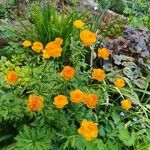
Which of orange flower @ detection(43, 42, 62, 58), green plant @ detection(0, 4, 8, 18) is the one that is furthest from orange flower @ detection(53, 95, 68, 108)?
green plant @ detection(0, 4, 8, 18)

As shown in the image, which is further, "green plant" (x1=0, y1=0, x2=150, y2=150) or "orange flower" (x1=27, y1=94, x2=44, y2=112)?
"green plant" (x1=0, y1=0, x2=150, y2=150)

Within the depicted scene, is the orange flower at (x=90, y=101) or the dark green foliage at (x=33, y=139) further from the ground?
the orange flower at (x=90, y=101)

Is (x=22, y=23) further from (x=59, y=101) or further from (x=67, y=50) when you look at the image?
(x=59, y=101)

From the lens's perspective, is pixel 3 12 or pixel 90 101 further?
pixel 3 12

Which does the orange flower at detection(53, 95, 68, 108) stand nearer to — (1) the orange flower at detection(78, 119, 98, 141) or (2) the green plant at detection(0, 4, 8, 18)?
(1) the orange flower at detection(78, 119, 98, 141)

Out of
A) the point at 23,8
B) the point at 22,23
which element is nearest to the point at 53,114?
the point at 22,23

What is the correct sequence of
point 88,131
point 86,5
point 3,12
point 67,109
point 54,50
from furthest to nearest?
point 86,5
point 3,12
point 67,109
point 54,50
point 88,131

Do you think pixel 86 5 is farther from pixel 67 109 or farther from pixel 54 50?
pixel 54 50

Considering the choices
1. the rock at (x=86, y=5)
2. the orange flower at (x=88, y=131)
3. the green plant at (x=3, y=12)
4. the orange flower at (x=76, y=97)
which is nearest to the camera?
the orange flower at (x=88, y=131)

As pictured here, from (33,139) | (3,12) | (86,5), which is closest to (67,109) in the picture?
(33,139)

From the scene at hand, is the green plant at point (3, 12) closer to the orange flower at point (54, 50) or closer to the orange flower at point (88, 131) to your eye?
the orange flower at point (54, 50)

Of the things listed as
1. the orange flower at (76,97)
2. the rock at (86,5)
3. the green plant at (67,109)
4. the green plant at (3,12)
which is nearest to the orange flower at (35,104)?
the green plant at (67,109)
